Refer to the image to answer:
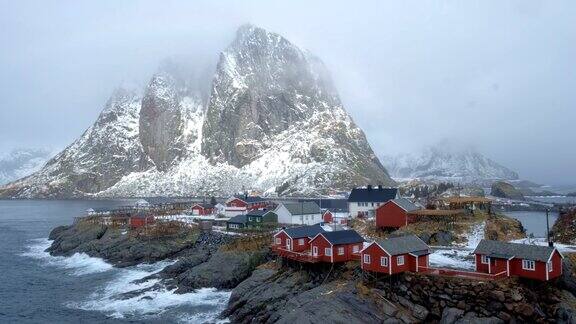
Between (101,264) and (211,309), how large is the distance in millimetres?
31557

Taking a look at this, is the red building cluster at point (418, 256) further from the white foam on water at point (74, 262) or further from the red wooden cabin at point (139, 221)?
the red wooden cabin at point (139, 221)

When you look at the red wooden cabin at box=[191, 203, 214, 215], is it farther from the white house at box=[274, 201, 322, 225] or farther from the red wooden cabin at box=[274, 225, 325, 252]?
the red wooden cabin at box=[274, 225, 325, 252]

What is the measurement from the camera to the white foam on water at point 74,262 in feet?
222

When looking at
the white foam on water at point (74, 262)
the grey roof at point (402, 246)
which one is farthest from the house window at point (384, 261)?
the white foam on water at point (74, 262)

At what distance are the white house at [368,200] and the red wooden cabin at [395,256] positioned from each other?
42494mm

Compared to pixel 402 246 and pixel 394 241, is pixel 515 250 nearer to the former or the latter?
pixel 402 246

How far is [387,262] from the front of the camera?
3853 cm

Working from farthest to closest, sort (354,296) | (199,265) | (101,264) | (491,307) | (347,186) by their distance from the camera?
(347,186)
(101,264)
(199,265)
(354,296)
(491,307)

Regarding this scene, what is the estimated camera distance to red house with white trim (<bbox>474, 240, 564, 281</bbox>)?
3544 centimetres

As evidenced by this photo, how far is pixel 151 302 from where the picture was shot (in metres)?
49.6

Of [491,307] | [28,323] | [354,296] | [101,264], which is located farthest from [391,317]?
[101,264]

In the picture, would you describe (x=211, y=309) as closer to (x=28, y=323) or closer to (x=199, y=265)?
(x=199, y=265)

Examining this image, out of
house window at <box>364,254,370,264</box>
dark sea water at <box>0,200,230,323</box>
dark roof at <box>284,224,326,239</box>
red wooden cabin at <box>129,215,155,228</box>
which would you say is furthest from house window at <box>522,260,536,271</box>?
red wooden cabin at <box>129,215,155,228</box>

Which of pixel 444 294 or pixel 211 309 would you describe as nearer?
pixel 444 294
